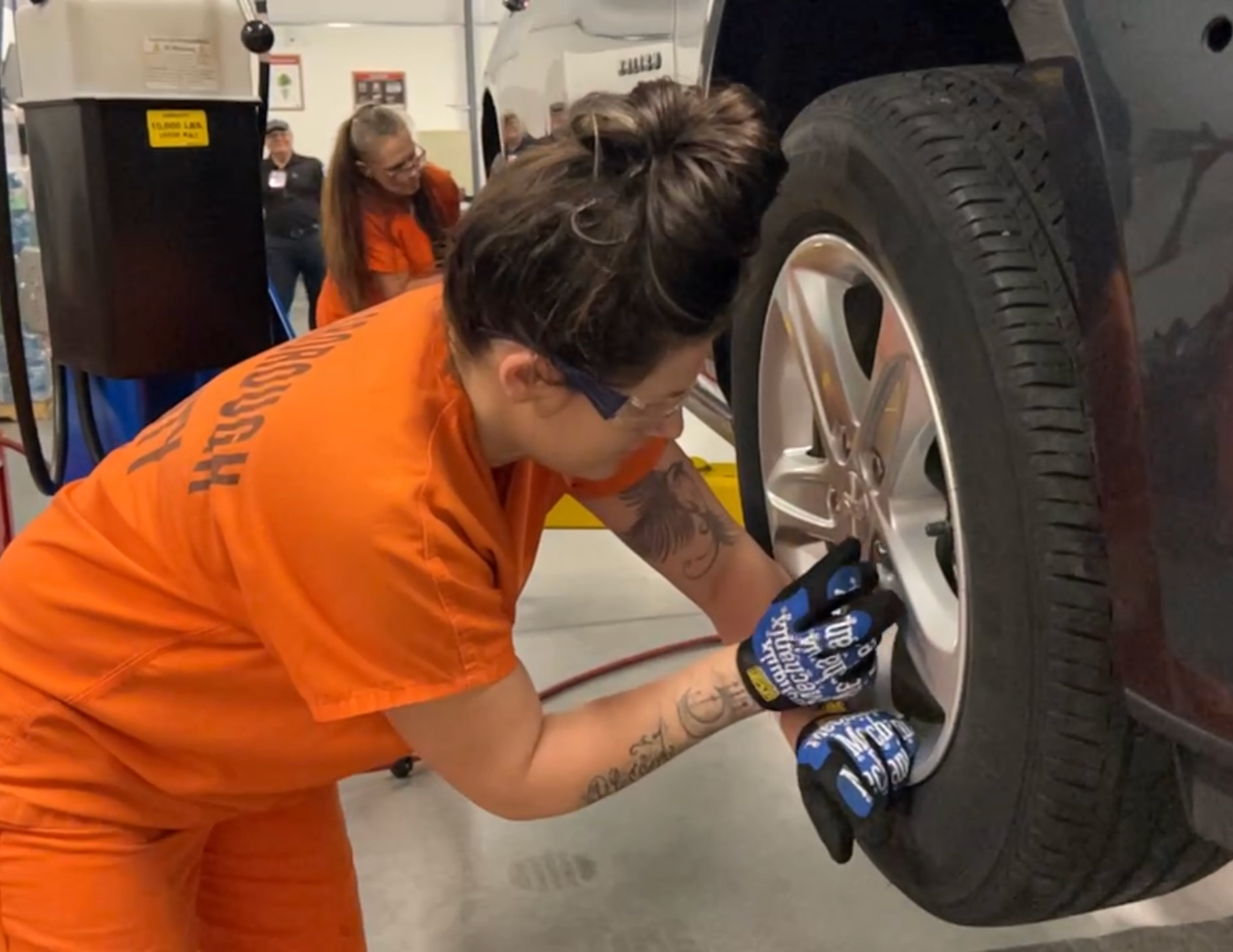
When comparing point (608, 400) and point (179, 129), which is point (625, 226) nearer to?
point (608, 400)

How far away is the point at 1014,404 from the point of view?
99 centimetres

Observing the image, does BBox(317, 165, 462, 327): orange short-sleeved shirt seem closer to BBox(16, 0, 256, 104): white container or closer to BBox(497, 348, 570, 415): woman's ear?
BBox(16, 0, 256, 104): white container

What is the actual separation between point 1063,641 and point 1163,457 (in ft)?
0.57

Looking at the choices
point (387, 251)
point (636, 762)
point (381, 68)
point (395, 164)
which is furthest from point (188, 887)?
point (381, 68)

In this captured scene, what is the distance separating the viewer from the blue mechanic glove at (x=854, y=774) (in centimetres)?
120

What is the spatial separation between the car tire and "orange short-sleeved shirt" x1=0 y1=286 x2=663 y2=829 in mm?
364

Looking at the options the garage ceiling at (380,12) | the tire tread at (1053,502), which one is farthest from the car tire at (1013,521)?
the garage ceiling at (380,12)

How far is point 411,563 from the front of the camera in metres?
1.03

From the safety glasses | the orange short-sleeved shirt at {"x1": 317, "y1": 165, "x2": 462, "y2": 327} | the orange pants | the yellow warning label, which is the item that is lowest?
the orange pants

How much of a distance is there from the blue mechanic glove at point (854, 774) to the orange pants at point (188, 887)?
58cm

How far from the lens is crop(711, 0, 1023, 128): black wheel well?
1528 millimetres

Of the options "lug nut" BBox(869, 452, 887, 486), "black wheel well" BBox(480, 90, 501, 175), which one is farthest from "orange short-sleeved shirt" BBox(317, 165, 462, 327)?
"lug nut" BBox(869, 452, 887, 486)

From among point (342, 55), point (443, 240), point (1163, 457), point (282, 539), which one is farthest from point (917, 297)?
point (342, 55)

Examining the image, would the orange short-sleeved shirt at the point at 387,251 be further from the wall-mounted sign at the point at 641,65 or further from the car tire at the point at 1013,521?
the car tire at the point at 1013,521
